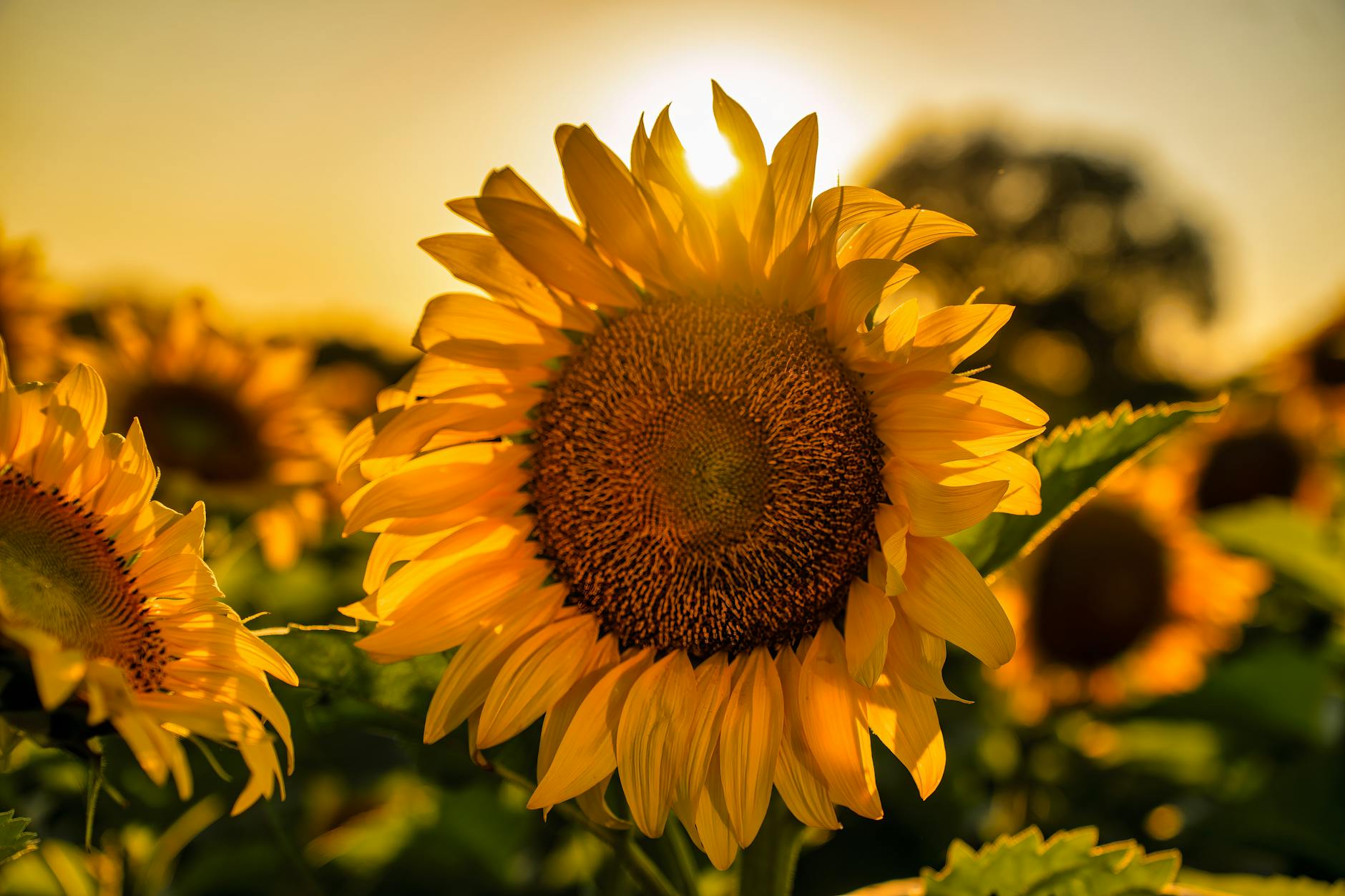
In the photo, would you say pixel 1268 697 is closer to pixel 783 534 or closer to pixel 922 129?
pixel 783 534

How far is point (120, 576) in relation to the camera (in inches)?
50.3

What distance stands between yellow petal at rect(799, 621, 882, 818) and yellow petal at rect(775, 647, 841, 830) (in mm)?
17

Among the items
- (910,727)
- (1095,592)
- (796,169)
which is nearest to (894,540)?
(910,727)

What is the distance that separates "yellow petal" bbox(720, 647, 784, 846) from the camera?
1.34m

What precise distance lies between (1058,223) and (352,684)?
93.2 feet

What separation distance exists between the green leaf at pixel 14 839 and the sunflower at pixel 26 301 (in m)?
3.38

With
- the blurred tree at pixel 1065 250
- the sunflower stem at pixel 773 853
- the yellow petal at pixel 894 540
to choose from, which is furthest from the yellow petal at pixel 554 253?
the blurred tree at pixel 1065 250

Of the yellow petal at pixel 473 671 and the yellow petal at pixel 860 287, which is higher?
the yellow petal at pixel 860 287

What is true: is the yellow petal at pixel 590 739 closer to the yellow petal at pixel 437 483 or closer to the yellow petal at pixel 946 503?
the yellow petal at pixel 437 483

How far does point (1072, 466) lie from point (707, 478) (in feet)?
1.65

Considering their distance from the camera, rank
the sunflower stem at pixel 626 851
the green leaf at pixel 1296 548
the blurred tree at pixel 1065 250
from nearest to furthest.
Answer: the sunflower stem at pixel 626 851, the green leaf at pixel 1296 548, the blurred tree at pixel 1065 250

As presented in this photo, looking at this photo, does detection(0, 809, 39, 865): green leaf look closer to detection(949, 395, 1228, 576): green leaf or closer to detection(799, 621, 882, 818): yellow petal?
detection(799, 621, 882, 818): yellow petal

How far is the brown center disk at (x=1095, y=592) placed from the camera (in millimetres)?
3908

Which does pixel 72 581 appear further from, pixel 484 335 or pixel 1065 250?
pixel 1065 250
